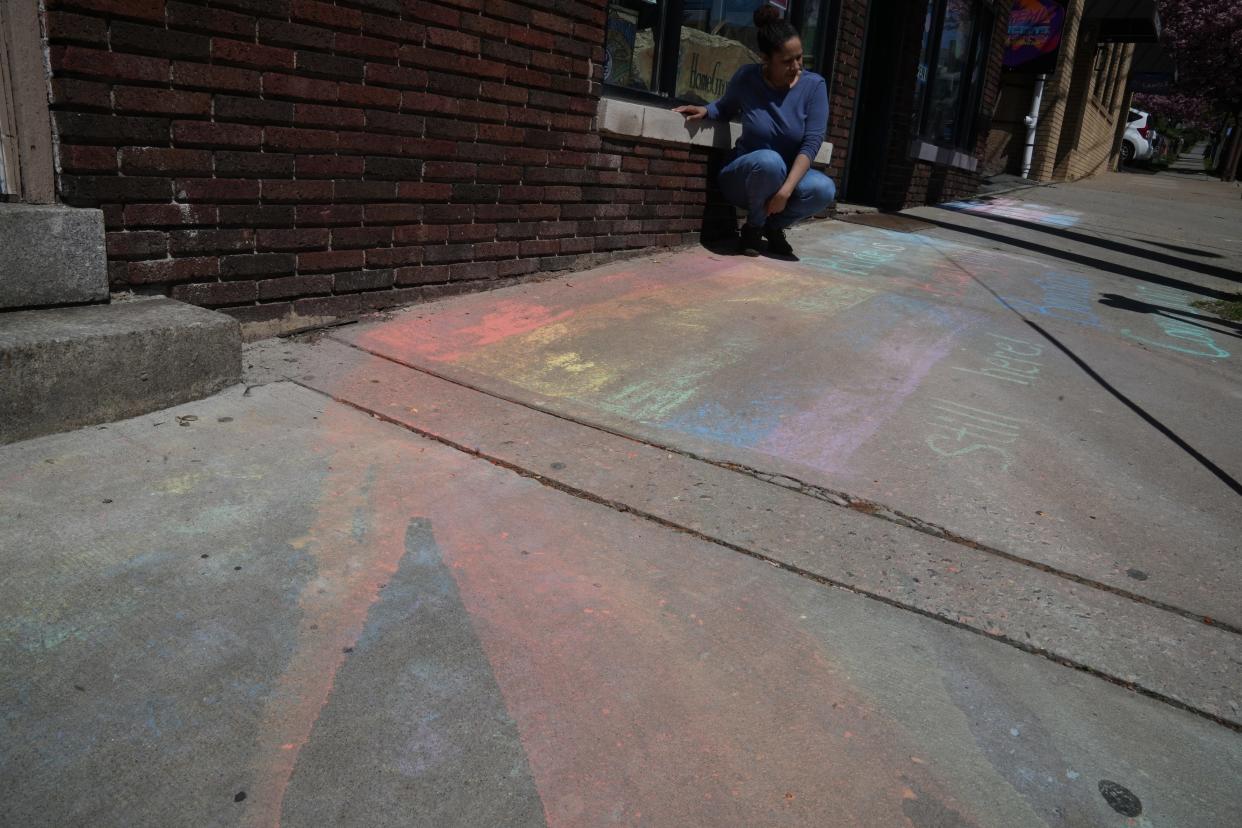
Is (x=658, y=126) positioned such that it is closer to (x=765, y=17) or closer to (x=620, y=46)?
(x=620, y=46)

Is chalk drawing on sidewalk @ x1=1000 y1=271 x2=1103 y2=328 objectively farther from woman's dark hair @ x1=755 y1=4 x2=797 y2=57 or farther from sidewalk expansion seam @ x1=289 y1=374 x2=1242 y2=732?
sidewalk expansion seam @ x1=289 y1=374 x2=1242 y2=732

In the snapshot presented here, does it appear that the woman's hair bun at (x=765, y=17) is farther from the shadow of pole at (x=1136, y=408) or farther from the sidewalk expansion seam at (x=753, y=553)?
the sidewalk expansion seam at (x=753, y=553)

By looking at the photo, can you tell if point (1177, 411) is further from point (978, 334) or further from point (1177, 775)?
point (1177, 775)

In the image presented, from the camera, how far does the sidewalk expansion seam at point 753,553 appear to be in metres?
2.10

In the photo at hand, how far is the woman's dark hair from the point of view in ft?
18.2

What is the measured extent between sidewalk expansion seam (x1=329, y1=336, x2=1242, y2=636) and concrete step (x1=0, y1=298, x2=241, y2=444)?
0.91 m

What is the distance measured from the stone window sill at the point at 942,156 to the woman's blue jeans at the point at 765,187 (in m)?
4.06

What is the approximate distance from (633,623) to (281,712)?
0.82 m

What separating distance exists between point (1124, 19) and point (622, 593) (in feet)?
68.9

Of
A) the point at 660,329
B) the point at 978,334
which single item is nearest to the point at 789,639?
the point at 660,329

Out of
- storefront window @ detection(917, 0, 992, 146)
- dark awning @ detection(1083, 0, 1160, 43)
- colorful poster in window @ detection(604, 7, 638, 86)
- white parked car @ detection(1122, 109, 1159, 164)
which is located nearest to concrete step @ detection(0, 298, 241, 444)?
colorful poster in window @ detection(604, 7, 638, 86)

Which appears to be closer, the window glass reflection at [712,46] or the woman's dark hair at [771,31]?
the woman's dark hair at [771,31]

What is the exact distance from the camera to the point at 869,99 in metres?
9.16

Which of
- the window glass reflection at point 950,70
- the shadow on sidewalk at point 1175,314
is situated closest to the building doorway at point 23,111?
the shadow on sidewalk at point 1175,314
